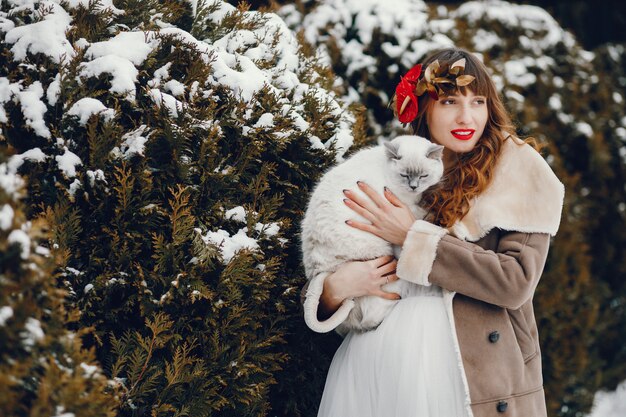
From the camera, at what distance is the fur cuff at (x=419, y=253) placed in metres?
2.27

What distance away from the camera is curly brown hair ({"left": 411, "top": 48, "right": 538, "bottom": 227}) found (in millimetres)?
2422

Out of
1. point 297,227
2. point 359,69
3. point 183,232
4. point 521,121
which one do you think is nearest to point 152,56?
point 183,232

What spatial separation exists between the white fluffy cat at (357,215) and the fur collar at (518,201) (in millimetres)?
257

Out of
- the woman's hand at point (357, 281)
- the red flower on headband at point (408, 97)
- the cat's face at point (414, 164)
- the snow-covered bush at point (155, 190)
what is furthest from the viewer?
the red flower on headband at point (408, 97)

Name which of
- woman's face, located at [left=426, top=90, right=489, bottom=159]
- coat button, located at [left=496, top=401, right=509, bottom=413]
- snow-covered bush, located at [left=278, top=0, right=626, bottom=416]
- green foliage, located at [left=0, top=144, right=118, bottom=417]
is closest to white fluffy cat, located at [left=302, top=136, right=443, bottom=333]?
woman's face, located at [left=426, top=90, right=489, bottom=159]

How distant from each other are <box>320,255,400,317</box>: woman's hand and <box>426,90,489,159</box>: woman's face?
1.86 feet

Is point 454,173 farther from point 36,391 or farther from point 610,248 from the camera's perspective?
point 610,248

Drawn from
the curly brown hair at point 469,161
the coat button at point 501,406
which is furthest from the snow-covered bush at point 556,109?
the coat button at point 501,406

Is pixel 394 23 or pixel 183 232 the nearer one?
pixel 183 232

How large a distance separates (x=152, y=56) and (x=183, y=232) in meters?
0.66

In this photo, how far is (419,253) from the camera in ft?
7.49

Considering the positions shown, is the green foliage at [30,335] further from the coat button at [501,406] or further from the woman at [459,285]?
the coat button at [501,406]

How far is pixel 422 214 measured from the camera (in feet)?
8.59

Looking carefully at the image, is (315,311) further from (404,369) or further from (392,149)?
(392,149)
